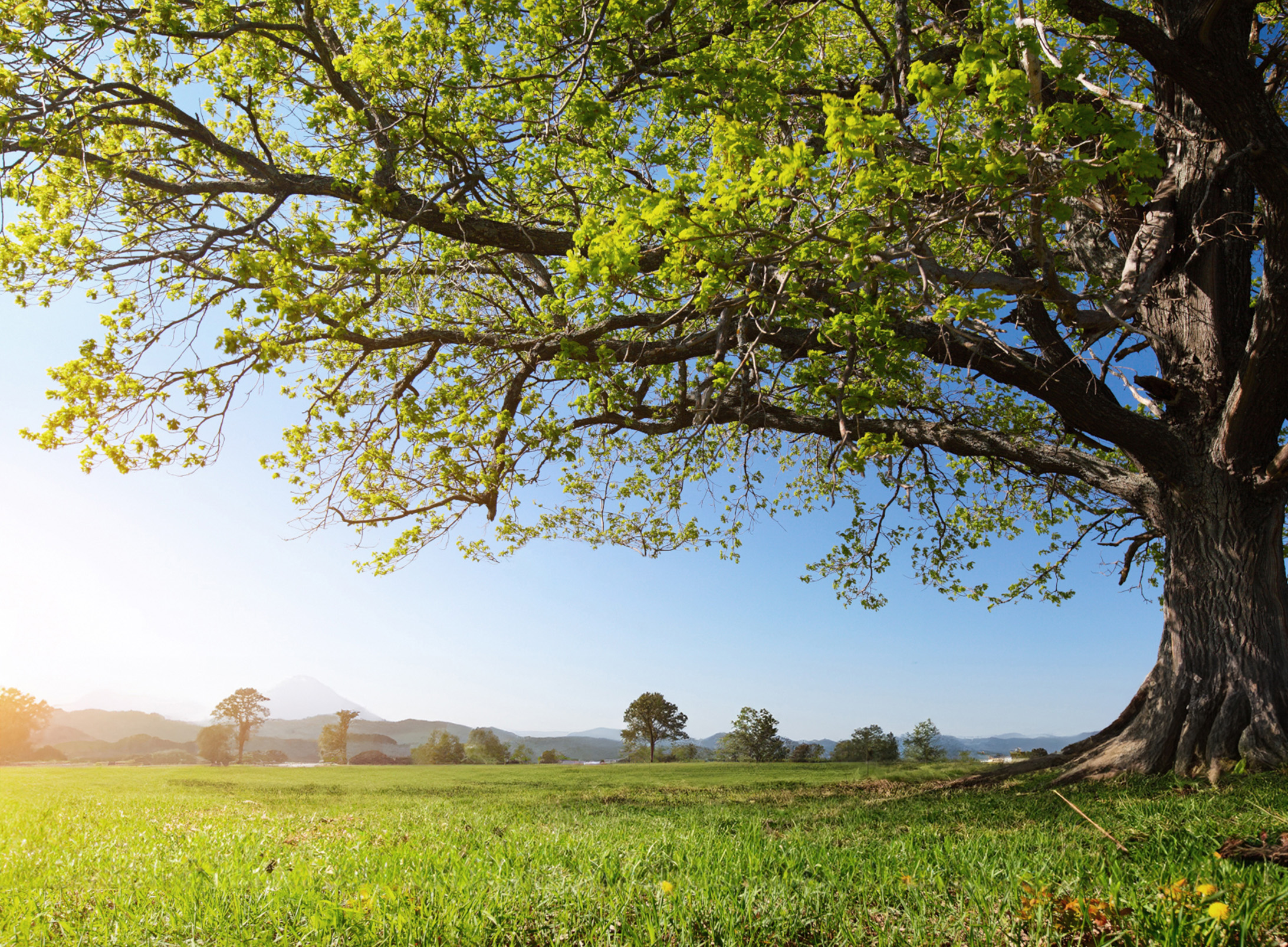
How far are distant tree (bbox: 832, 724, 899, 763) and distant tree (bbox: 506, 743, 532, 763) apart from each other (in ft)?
91.1

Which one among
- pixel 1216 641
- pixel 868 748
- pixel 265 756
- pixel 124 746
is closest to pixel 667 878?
pixel 1216 641

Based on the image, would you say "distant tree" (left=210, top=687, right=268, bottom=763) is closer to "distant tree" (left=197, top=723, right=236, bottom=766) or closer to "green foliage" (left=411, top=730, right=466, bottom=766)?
"distant tree" (left=197, top=723, right=236, bottom=766)

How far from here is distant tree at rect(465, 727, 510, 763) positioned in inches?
2083

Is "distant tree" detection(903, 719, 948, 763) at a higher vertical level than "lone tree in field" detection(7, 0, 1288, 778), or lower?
lower

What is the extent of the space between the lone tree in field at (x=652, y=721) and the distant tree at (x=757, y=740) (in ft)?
A: 13.9

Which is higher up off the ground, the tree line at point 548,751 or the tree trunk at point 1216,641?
the tree trunk at point 1216,641

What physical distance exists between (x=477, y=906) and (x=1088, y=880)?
2.71 metres

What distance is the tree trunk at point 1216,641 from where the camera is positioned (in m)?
8.89

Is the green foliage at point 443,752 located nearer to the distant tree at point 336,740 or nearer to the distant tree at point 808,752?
the distant tree at point 336,740

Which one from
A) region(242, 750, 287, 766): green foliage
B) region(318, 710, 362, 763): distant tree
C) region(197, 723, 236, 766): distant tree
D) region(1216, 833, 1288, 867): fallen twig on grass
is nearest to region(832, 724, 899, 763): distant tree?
region(1216, 833, 1288, 867): fallen twig on grass

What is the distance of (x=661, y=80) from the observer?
357 inches

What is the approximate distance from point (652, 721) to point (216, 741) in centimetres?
5978

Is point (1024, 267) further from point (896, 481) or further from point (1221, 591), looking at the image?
point (1221, 591)

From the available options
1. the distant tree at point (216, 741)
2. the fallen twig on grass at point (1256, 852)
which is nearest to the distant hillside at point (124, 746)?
the distant tree at point (216, 741)
